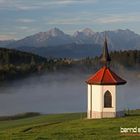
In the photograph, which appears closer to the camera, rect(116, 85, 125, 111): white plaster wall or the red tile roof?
the red tile roof

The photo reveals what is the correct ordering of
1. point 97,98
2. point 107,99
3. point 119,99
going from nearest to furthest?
point 97,98, point 107,99, point 119,99

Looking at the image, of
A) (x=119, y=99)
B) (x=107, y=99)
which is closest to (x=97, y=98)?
(x=107, y=99)

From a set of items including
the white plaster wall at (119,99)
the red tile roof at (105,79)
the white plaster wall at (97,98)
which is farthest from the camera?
the white plaster wall at (119,99)

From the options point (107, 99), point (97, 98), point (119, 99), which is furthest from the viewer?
point (119, 99)

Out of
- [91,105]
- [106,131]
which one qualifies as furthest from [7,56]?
[106,131]

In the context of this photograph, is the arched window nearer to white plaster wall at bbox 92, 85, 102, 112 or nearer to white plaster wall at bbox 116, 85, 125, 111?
white plaster wall at bbox 92, 85, 102, 112

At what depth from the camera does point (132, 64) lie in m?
151

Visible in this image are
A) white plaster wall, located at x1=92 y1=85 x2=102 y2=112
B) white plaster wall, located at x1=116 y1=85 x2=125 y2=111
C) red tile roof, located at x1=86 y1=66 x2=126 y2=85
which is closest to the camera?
white plaster wall, located at x1=92 y1=85 x2=102 y2=112

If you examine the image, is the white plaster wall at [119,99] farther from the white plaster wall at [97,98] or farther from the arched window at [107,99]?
the white plaster wall at [97,98]

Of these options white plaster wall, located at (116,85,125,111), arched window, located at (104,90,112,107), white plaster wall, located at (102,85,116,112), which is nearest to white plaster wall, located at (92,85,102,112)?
white plaster wall, located at (102,85,116,112)

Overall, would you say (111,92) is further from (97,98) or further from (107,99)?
(97,98)

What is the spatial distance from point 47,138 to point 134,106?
36719mm

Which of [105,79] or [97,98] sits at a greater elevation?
[105,79]

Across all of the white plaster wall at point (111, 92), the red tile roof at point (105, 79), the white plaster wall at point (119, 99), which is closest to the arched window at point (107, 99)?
the white plaster wall at point (111, 92)
